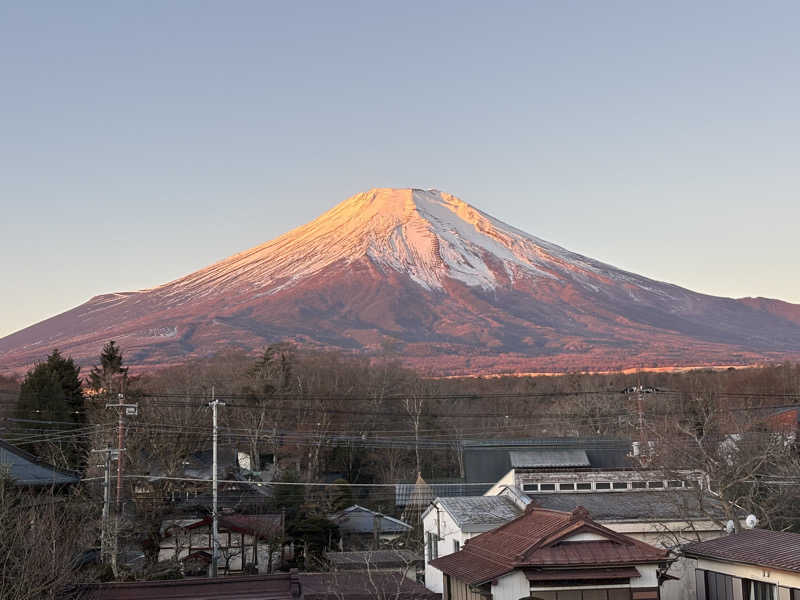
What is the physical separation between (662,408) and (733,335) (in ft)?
231

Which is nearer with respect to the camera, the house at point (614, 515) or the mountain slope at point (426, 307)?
the house at point (614, 515)

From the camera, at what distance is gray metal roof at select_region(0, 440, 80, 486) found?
75.7 feet

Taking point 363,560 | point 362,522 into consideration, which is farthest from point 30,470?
point 362,522

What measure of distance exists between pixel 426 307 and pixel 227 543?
80696 millimetres

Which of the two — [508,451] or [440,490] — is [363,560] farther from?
[440,490]

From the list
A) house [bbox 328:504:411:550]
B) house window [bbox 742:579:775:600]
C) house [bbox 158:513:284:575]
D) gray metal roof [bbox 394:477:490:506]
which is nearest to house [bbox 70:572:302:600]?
house window [bbox 742:579:775:600]

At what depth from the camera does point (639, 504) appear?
2270 cm

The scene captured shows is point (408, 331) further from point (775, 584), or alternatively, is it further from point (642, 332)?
point (775, 584)

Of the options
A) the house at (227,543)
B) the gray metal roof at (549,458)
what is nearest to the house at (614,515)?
the house at (227,543)

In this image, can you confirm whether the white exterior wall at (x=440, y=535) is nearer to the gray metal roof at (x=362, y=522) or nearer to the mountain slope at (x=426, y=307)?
the gray metal roof at (x=362, y=522)

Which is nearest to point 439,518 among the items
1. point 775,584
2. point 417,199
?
point 775,584

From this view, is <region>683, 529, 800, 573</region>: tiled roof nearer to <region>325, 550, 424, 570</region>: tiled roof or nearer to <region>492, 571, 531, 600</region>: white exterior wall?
<region>492, 571, 531, 600</region>: white exterior wall

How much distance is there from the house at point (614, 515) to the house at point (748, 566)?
2.68 m

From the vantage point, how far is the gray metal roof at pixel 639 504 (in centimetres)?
2138
